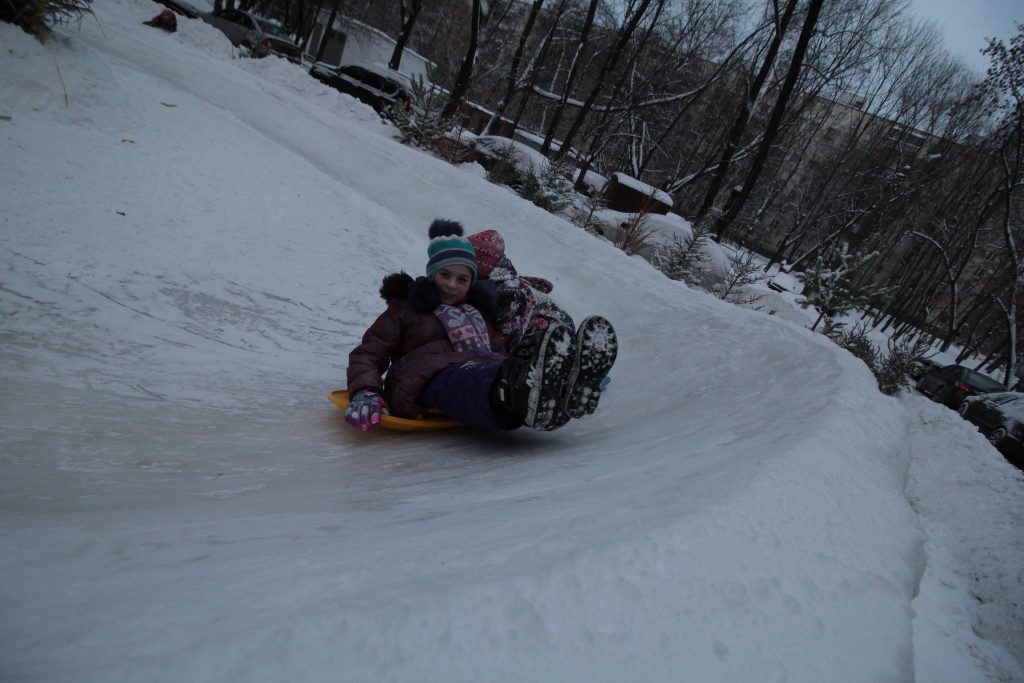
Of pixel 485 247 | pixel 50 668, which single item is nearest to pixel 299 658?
pixel 50 668

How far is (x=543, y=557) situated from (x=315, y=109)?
28.9ft

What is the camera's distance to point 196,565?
2.69 ft

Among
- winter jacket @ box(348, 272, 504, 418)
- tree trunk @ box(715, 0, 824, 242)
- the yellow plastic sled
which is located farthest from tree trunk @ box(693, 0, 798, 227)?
the yellow plastic sled

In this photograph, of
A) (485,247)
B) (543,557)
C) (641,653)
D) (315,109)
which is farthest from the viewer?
(315,109)

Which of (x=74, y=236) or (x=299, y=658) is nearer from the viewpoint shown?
(x=299, y=658)

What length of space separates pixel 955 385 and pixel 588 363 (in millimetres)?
13282

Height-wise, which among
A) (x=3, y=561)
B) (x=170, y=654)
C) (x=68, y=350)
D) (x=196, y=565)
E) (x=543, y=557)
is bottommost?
(x=68, y=350)

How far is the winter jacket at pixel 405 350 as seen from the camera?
2.20 metres

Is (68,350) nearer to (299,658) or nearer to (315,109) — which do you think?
(299,658)

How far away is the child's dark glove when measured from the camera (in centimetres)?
202

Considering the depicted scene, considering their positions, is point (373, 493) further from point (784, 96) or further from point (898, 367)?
point (784, 96)

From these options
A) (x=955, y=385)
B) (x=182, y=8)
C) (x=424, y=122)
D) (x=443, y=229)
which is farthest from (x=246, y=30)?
(x=955, y=385)

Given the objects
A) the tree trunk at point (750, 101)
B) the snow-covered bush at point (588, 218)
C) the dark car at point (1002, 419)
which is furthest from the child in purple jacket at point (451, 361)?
the dark car at point (1002, 419)

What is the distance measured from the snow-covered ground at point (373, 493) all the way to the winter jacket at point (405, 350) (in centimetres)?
22
